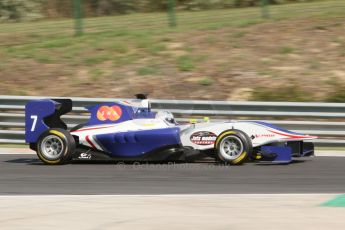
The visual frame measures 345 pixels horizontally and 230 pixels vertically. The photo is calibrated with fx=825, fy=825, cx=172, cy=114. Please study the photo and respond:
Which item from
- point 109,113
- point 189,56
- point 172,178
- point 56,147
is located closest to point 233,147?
point 172,178

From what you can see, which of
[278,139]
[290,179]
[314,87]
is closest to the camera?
[290,179]

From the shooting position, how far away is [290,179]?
9648mm

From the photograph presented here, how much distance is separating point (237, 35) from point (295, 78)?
2.53 metres

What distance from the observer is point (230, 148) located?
11.0 metres

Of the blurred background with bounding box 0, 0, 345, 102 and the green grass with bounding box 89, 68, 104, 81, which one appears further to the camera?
the green grass with bounding box 89, 68, 104, 81

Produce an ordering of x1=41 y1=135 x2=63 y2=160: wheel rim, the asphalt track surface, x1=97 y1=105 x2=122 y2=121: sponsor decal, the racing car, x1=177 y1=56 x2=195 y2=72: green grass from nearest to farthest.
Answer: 1. the asphalt track surface
2. the racing car
3. x1=97 y1=105 x2=122 y2=121: sponsor decal
4. x1=41 y1=135 x2=63 y2=160: wheel rim
5. x1=177 y1=56 x2=195 y2=72: green grass

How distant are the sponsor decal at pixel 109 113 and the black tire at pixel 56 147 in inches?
19.8

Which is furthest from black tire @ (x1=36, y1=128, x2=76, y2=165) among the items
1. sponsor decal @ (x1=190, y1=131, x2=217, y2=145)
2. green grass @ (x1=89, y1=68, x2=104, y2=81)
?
green grass @ (x1=89, y1=68, x2=104, y2=81)

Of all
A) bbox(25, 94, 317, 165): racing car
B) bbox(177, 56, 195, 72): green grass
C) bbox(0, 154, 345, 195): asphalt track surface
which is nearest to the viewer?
bbox(0, 154, 345, 195): asphalt track surface

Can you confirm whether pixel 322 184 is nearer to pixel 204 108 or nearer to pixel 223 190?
pixel 223 190

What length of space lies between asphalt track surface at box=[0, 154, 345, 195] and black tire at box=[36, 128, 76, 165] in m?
0.13

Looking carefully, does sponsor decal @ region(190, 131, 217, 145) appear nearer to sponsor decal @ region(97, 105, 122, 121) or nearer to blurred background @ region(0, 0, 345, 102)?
sponsor decal @ region(97, 105, 122, 121)

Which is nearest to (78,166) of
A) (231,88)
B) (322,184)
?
(322,184)

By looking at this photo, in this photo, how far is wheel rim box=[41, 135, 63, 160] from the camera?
37.2 ft
